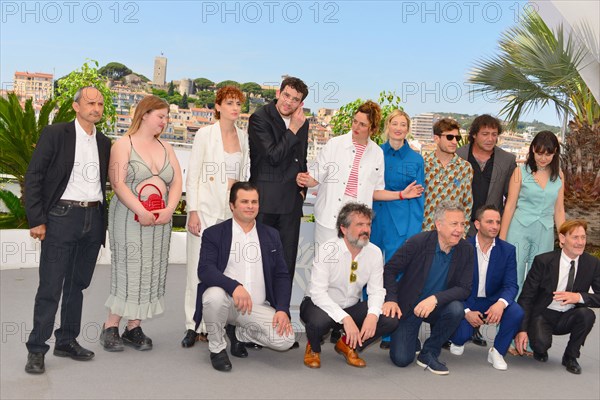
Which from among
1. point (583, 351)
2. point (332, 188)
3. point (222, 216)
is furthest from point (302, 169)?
point (583, 351)

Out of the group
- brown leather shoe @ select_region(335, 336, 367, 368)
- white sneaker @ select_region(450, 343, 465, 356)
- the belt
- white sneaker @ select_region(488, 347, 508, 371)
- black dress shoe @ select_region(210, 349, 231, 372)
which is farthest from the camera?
white sneaker @ select_region(450, 343, 465, 356)

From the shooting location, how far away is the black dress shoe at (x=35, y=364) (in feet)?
12.3

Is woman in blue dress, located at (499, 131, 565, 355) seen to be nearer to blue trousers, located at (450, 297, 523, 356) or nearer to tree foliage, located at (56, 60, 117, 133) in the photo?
blue trousers, located at (450, 297, 523, 356)

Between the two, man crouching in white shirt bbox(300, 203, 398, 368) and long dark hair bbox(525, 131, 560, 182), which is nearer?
man crouching in white shirt bbox(300, 203, 398, 368)

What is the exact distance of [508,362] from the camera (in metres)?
4.59

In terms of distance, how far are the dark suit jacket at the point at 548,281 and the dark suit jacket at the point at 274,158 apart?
1570 millimetres

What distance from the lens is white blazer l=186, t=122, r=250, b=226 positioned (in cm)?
449

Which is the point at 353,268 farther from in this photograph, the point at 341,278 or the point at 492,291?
the point at 492,291

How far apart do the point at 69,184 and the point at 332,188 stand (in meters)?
1.64

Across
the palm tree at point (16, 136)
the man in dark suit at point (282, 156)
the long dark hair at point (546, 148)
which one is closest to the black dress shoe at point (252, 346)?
the man in dark suit at point (282, 156)

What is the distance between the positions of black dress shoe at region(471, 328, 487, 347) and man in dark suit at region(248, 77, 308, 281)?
1410mm

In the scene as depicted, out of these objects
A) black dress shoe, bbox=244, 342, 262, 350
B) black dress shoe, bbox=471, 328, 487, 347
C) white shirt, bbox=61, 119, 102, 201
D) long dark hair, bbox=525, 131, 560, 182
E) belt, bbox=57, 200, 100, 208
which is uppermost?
long dark hair, bbox=525, 131, 560, 182

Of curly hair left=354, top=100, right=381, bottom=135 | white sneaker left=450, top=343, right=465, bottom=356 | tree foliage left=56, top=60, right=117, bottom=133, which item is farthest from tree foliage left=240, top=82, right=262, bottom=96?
tree foliage left=56, top=60, right=117, bottom=133

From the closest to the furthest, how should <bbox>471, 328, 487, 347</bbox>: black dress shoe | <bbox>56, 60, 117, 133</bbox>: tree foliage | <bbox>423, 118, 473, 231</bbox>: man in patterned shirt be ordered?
<bbox>423, 118, 473, 231</bbox>: man in patterned shirt → <bbox>471, 328, 487, 347</bbox>: black dress shoe → <bbox>56, 60, 117, 133</bbox>: tree foliage
